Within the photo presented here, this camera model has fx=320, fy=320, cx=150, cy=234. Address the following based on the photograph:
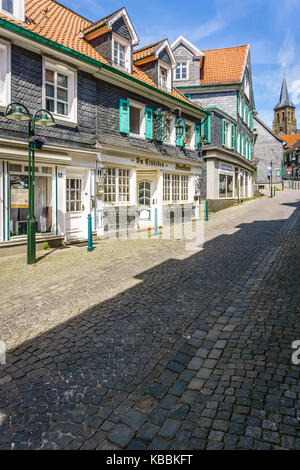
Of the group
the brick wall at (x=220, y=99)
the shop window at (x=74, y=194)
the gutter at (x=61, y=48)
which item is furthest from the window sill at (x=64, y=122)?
the brick wall at (x=220, y=99)

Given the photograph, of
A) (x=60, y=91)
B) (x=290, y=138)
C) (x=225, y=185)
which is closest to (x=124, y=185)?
(x=60, y=91)

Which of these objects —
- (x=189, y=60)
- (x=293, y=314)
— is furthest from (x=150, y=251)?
(x=189, y=60)

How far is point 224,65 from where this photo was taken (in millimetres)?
26688

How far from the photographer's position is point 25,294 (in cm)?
611

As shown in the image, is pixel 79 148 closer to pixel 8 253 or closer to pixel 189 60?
pixel 8 253

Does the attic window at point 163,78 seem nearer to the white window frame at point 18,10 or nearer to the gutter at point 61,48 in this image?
the gutter at point 61,48

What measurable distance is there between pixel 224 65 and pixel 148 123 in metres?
16.0

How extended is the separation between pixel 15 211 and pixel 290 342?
8.44 meters

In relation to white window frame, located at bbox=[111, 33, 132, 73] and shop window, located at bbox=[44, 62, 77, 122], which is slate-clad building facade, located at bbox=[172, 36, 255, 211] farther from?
shop window, located at bbox=[44, 62, 77, 122]

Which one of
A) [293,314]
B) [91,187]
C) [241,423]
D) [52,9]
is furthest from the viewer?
[52,9]

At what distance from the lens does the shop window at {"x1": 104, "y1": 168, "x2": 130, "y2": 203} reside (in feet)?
43.5

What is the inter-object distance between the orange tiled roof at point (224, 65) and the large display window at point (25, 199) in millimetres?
18954

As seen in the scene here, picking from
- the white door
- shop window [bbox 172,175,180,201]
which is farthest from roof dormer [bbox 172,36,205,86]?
the white door

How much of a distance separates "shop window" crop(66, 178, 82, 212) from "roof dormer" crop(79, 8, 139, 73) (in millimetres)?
5235
